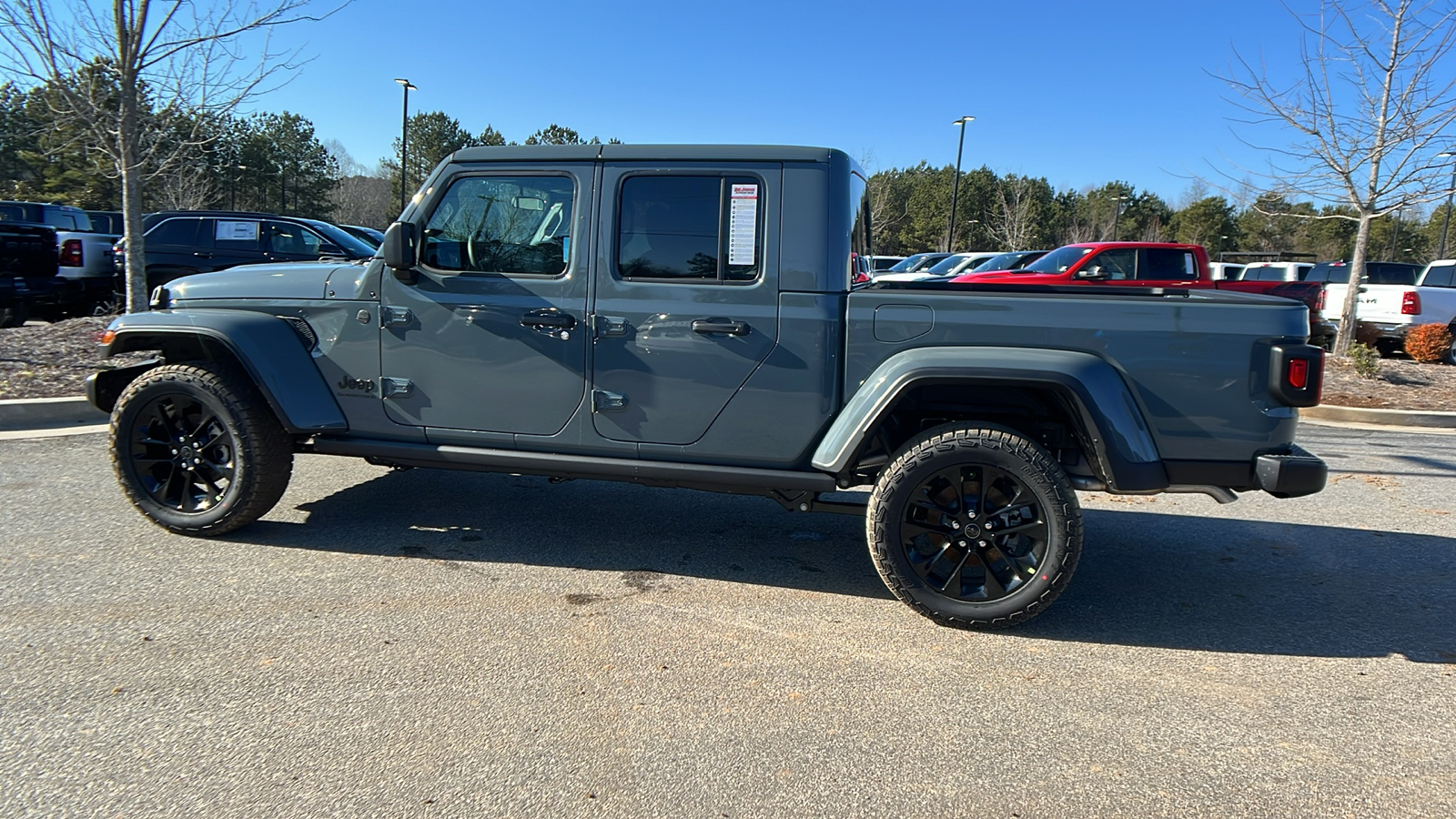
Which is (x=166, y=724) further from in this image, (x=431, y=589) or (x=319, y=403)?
(x=319, y=403)

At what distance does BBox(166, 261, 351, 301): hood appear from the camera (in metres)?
4.30

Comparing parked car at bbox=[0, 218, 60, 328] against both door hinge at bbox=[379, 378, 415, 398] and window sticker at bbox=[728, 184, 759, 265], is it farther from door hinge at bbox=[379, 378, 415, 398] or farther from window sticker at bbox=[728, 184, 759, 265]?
window sticker at bbox=[728, 184, 759, 265]

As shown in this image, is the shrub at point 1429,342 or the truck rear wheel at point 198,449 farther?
the shrub at point 1429,342

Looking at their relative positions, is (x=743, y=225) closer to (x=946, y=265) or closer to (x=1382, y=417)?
(x=1382, y=417)

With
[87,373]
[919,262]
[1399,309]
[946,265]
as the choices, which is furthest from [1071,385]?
[919,262]

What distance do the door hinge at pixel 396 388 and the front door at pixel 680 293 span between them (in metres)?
0.96

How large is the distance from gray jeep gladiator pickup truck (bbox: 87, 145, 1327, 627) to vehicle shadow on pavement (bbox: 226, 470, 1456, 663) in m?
0.50

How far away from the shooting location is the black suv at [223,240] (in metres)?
11.7

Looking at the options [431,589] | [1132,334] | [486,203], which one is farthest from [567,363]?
[1132,334]

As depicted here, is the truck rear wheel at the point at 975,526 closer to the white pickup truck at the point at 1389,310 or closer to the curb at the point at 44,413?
the curb at the point at 44,413

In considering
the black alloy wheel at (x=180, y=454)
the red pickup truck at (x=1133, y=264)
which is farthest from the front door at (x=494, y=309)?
the red pickup truck at (x=1133, y=264)

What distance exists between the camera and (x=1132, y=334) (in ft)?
11.1

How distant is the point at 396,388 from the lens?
13.6ft

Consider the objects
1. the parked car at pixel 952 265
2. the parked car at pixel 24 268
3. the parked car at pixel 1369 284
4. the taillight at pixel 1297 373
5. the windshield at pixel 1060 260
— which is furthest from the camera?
the parked car at pixel 952 265
